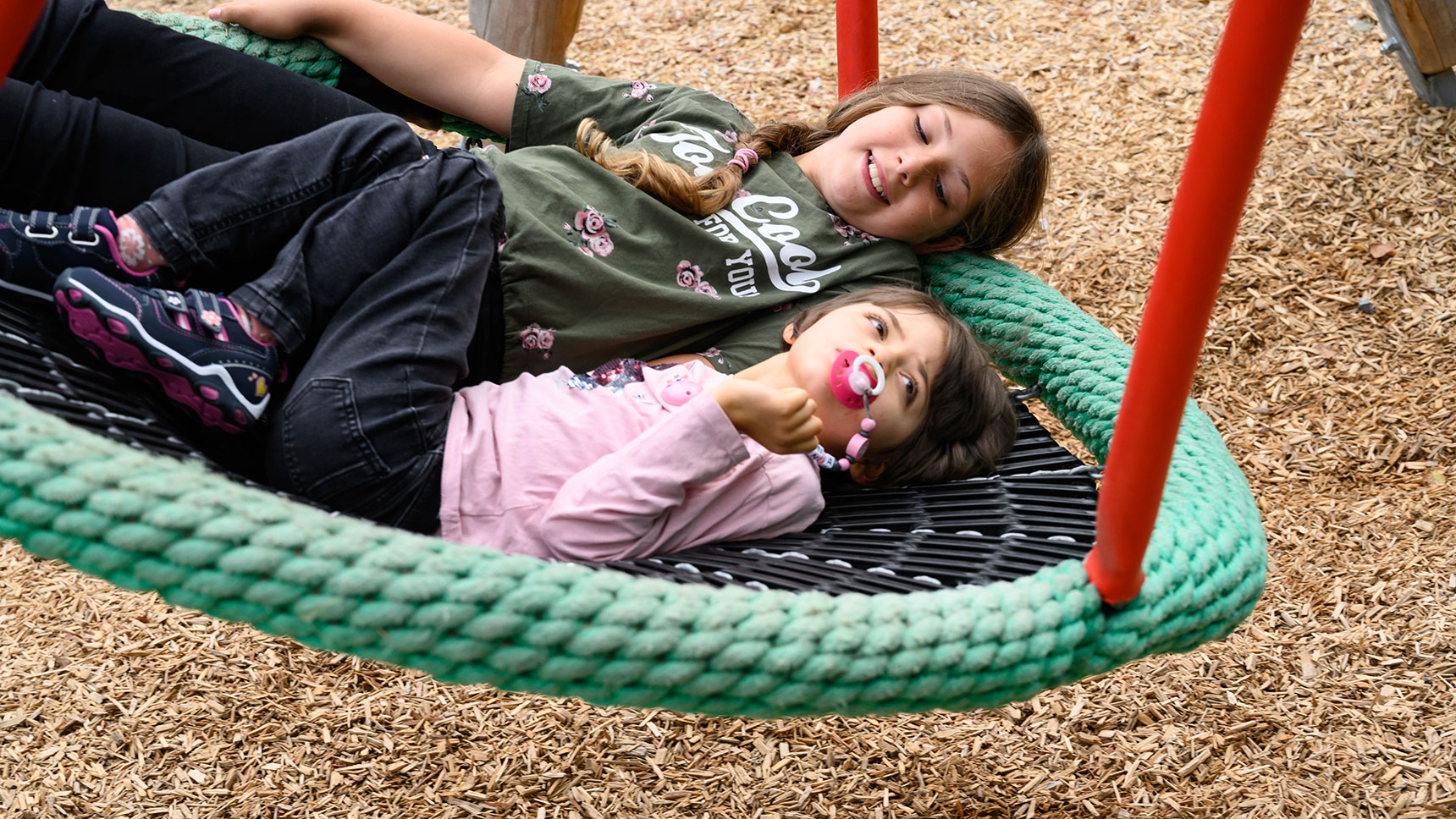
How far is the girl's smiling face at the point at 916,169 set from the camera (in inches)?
67.1

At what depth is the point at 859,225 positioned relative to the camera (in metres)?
1.75

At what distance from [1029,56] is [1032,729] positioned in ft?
7.27

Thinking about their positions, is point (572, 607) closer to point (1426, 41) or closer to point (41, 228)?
point (41, 228)

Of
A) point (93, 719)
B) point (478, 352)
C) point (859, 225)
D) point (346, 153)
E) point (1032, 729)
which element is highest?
point (346, 153)

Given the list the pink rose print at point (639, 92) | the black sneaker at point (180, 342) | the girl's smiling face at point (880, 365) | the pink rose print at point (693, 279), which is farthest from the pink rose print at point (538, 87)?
the black sneaker at point (180, 342)

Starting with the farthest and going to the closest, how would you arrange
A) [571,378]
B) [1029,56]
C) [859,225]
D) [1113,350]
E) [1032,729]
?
[1029,56] < [1032,729] < [859,225] < [1113,350] < [571,378]

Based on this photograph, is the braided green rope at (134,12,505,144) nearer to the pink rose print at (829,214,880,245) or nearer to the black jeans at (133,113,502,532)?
the black jeans at (133,113,502,532)

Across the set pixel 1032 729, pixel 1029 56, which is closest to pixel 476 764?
→ pixel 1032 729

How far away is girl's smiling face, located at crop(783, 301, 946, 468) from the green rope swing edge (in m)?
0.36

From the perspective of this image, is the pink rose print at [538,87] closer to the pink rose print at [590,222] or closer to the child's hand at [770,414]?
the pink rose print at [590,222]

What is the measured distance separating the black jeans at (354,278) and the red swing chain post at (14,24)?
1.19 feet

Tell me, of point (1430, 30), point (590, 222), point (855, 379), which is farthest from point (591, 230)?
point (1430, 30)

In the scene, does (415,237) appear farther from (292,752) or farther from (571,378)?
(292,752)

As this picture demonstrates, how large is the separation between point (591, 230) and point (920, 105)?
0.55 m
